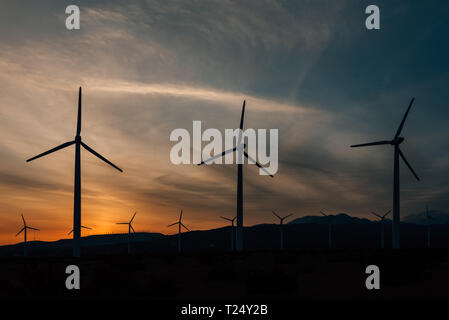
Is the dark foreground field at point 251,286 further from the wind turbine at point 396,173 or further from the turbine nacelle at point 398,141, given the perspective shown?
the turbine nacelle at point 398,141

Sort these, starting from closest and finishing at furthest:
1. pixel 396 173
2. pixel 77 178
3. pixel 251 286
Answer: pixel 251 286 < pixel 77 178 < pixel 396 173

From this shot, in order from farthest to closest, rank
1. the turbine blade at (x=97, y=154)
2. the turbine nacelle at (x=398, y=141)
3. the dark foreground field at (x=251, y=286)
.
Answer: the turbine nacelle at (x=398, y=141) → the turbine blade at (x=97, y=154) → the dark foreground field at (x=251, y=286)

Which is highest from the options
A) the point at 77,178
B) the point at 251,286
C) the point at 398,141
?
the point at 398,141

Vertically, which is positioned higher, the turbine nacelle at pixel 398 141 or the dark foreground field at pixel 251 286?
the turbine nacelle at pixel 398 141

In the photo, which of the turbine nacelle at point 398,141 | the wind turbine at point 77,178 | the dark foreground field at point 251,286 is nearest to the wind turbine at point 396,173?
the turbine nacelle at point 398,141

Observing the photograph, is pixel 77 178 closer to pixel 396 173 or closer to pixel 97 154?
pixel 97 154

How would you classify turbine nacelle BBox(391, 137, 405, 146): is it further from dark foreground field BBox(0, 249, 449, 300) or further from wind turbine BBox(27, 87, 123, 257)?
wind turbine BBox(27, 87, 123, 257)

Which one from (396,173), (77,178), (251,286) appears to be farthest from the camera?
(396,173)

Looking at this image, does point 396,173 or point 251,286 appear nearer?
point 251,286

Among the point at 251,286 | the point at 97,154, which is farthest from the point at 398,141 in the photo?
the point at 251,286

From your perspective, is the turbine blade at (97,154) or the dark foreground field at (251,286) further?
the turbine blade at (97,154)

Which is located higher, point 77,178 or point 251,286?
point 77,178

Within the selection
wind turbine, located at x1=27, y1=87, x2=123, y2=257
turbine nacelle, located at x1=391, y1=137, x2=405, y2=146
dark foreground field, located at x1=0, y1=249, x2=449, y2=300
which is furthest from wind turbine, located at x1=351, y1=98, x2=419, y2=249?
wind turbine, located at x1=27, y1=87, x2=123, y2=257
